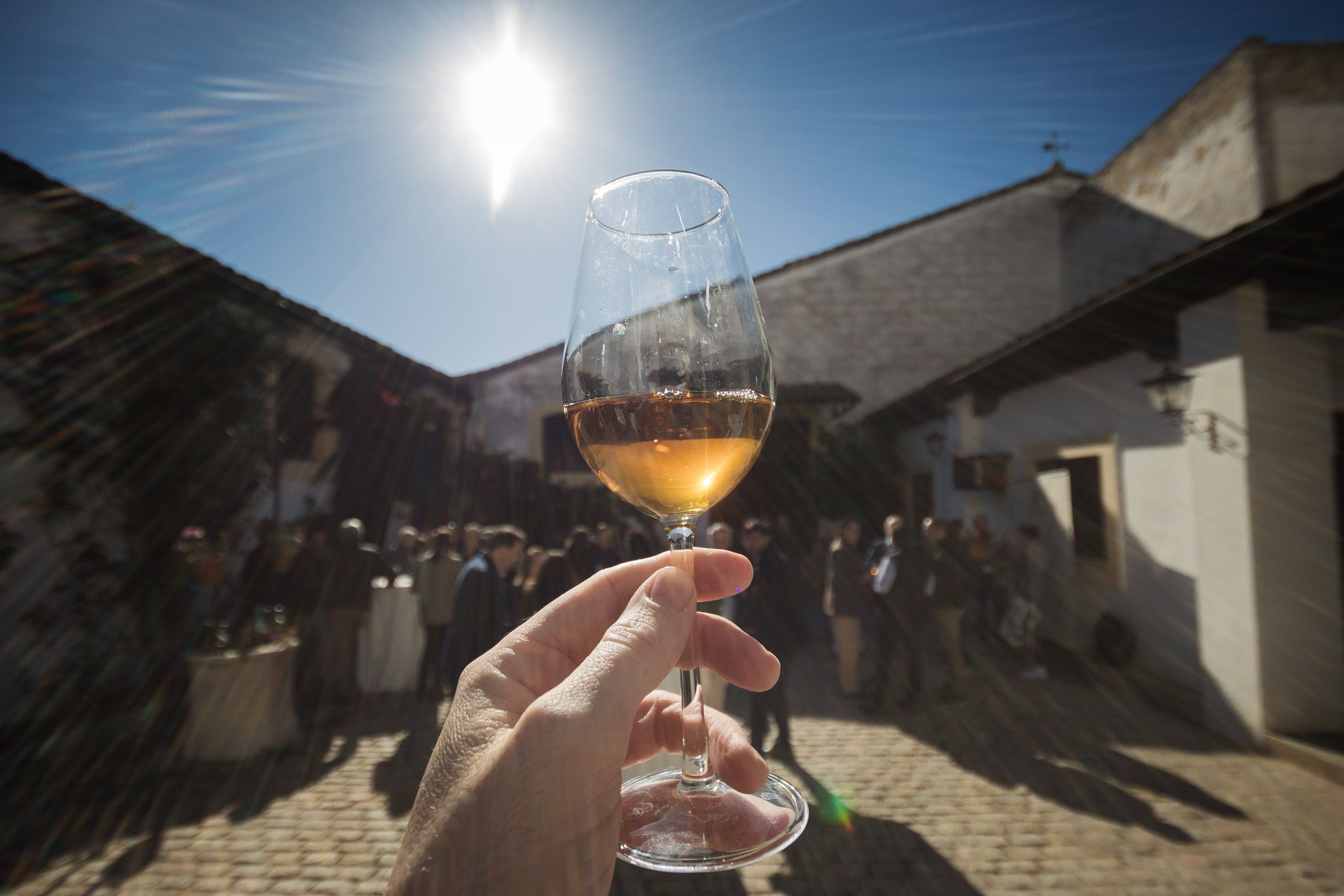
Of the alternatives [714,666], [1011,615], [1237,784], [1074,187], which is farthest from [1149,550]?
[1074,187]

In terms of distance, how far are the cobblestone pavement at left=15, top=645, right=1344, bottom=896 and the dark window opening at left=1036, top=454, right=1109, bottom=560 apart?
2.44m

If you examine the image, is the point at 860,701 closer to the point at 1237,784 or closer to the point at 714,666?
the point at 1237,784

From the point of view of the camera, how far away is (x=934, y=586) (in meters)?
7.33

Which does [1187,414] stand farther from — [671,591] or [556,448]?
[556,448]

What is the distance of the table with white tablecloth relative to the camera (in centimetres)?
781

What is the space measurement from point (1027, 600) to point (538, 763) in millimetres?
8892

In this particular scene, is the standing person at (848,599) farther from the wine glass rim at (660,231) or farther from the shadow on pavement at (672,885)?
the wine glass rim at (660,231)

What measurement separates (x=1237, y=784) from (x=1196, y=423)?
3.11m

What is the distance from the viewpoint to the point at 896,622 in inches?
281

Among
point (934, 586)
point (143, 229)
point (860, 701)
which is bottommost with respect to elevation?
point (860, 701)

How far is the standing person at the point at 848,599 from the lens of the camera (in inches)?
273

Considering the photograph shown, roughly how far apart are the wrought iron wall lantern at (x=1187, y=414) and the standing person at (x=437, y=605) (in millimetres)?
7535

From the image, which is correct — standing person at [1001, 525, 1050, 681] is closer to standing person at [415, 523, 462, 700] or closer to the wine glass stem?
standing person at [415, 523, 462, 700]

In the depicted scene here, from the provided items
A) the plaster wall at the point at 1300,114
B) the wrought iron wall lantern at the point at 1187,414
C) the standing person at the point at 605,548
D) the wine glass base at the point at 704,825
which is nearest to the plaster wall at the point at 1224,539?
the wrought iron wall lantern at the point at 1187,414
